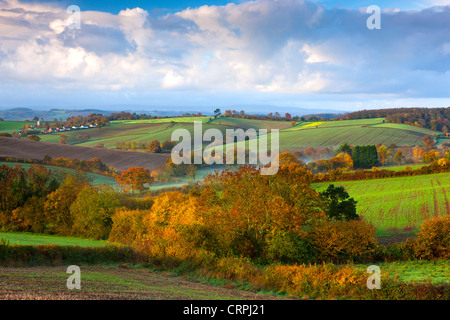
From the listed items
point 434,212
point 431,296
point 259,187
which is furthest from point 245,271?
point 434,212

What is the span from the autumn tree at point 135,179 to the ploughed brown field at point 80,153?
422 cm

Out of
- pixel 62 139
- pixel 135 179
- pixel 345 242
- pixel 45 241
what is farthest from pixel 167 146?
pixel 345 242

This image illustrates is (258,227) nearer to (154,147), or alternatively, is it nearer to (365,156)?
(365,156)

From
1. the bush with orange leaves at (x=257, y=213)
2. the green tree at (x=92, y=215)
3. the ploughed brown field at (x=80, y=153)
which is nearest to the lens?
the bush with orange leaves at (x=257, y=213)

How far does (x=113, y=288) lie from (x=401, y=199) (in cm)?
4666

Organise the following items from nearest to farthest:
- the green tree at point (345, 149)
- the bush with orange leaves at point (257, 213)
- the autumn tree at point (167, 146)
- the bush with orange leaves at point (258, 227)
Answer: the bush with orange leaves at point (258, 227), the bush with orange leaves at point (257, 213), the autumn tree at point (167, 146), the green tree at point (345, 149)

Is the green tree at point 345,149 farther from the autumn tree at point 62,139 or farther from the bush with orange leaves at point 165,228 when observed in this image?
the autumn tree at point 62,139

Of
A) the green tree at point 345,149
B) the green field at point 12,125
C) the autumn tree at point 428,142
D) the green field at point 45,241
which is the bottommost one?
the green field at point 45,241

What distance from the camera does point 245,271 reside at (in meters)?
20.3

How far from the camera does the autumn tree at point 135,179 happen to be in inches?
2579

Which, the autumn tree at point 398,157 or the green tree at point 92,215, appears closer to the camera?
the green tree at point 92,215

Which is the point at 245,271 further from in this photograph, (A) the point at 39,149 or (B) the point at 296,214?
(A) the point at 39,149

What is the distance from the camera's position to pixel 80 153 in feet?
257

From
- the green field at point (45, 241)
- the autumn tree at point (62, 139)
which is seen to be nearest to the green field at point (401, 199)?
the green field at point (45, 241)
